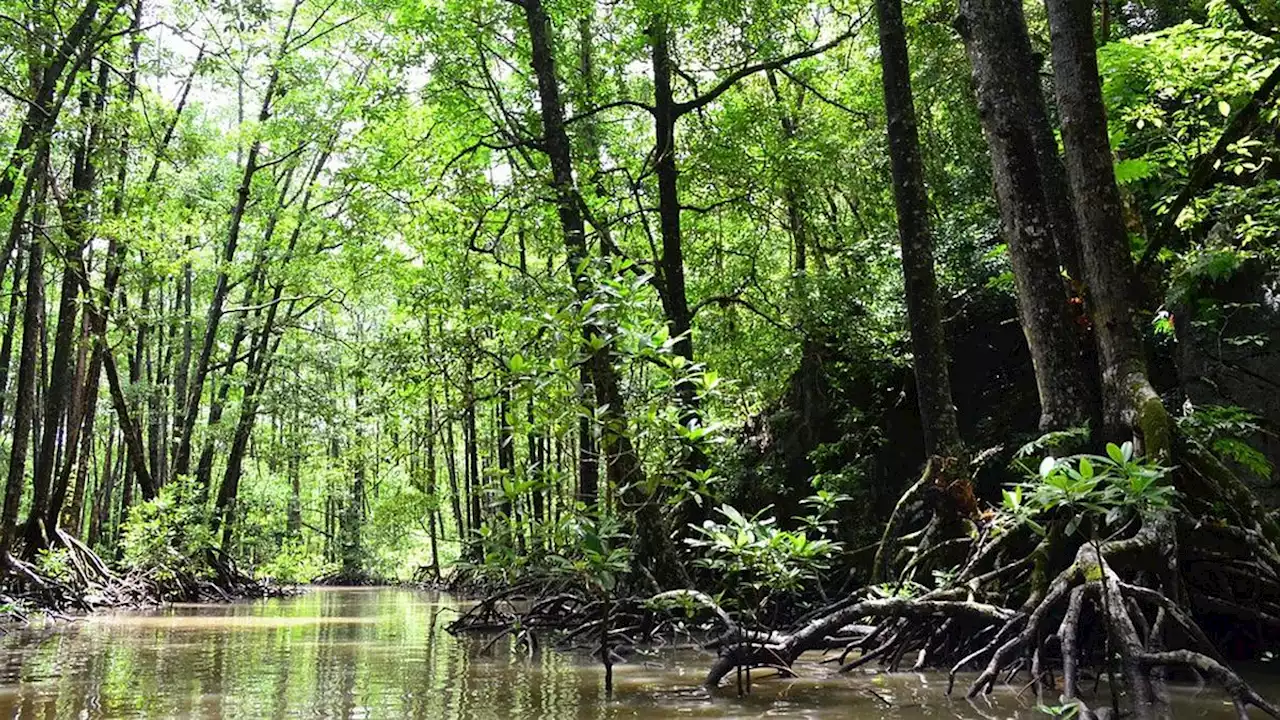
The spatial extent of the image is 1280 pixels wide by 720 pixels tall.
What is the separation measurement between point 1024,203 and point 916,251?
3.35ft

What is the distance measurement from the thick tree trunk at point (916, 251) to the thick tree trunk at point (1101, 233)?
4.52 ft

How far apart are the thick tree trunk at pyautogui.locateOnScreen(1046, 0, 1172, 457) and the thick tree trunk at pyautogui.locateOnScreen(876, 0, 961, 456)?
54.3 inches

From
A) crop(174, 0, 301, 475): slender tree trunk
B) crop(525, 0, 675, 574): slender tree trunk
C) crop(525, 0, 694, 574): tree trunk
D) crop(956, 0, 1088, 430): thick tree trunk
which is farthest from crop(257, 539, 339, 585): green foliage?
crop(956, 0, 1088, 430): thick tree trunk

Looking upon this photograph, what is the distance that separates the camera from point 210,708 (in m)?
4.38

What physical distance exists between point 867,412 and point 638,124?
29.7 feet

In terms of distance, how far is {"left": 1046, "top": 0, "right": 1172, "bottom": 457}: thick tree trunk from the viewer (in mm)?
5145

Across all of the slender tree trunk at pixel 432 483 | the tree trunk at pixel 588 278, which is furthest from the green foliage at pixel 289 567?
the tree trunk at pixel 588 278

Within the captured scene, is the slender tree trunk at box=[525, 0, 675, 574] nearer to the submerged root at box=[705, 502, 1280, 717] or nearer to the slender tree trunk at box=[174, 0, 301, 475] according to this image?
the submerged root at box=[705, 502, 1280, 717]

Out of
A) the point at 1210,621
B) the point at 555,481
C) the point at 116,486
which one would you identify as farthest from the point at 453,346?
the point at 116,486

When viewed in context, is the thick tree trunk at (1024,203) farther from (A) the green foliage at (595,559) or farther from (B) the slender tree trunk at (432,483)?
(B) the slender tree trunk at (432,483)

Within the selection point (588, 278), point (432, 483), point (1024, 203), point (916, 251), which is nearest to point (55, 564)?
point (432, 483)

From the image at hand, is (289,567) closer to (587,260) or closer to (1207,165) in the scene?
(587,260)

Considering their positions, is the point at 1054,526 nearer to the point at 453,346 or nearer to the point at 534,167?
the point at 453,346

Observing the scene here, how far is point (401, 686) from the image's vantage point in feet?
17.1
